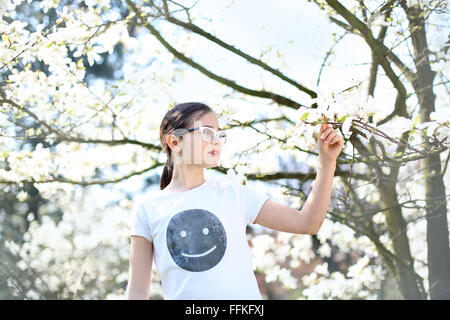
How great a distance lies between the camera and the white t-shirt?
111cm

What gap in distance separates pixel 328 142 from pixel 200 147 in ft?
1.05

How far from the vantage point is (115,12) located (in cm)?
249

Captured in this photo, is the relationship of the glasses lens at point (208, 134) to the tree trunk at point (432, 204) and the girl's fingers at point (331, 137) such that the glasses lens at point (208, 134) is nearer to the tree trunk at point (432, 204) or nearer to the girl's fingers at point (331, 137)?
the girl's fingers at point (331, 137)

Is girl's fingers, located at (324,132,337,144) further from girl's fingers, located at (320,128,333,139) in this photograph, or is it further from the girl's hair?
the girl's hair

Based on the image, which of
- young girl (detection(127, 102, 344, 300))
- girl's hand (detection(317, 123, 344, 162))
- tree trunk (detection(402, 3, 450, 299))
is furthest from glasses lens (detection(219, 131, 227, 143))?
tree trunk (detection(402, 3, 450, 299))

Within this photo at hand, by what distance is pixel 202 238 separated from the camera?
1.15 meters

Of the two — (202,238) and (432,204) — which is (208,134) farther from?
(432,204)

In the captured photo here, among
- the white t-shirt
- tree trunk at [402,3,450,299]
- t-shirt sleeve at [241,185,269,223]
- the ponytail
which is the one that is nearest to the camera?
the white t-shirt

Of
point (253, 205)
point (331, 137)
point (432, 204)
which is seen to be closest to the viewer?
point (331, 137)

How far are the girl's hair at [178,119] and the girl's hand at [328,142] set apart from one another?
324 mm

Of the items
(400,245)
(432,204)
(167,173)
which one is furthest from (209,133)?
(400,245)

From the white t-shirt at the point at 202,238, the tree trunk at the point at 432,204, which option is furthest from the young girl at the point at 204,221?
the tree trunk at the point at 432,204

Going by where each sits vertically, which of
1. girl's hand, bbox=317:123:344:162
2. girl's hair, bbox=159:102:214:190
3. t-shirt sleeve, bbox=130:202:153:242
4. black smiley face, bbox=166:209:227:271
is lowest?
black smiley face, bbox=166:209:227:271

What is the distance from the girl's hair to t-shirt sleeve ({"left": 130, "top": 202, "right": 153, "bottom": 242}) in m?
0.18
